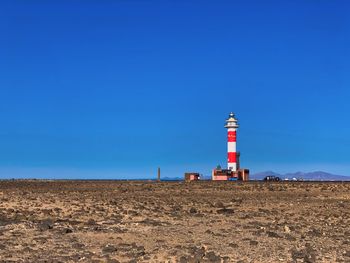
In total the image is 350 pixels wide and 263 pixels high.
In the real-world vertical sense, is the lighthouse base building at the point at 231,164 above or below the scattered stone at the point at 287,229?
above

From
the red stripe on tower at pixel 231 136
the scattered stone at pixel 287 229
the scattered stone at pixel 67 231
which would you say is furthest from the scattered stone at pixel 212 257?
the red stripe on tower at pixel 231 136

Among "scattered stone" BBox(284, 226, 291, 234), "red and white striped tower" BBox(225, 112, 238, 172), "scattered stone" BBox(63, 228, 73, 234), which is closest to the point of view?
"scattered stone" BBox(63, 228, 73, 234)

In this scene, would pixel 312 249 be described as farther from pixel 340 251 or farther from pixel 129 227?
pixel 129 227

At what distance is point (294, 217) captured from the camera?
23.3 meters

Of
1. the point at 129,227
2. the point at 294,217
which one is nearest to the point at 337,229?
the point at 294,217

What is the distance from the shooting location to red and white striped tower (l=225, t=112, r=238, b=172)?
Answer: 8044cm

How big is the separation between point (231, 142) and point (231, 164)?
3.52 metres

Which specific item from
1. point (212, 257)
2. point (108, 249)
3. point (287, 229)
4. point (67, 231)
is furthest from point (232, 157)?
point (212, 257)

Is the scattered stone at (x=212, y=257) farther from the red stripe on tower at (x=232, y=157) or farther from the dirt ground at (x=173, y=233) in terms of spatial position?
the red stripe on tower at (x=232, y=157)

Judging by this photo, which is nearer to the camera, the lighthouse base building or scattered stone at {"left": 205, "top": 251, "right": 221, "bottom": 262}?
scattered stone at {"left": 205, "top": 251, "right": 221, "bottom": 262}

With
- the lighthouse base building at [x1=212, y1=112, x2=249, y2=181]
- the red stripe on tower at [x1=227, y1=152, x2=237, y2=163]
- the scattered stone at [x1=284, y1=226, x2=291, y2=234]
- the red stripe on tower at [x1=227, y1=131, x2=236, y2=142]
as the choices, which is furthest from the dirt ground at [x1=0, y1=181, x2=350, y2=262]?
the red stripe on tower at [x1=227, y1=131, x2=236, y2=142]

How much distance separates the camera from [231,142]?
270ft

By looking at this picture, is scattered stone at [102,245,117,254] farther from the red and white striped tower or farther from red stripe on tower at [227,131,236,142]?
red stripe on tower at [227,131,236,142]

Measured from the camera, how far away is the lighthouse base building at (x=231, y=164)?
76000mm
